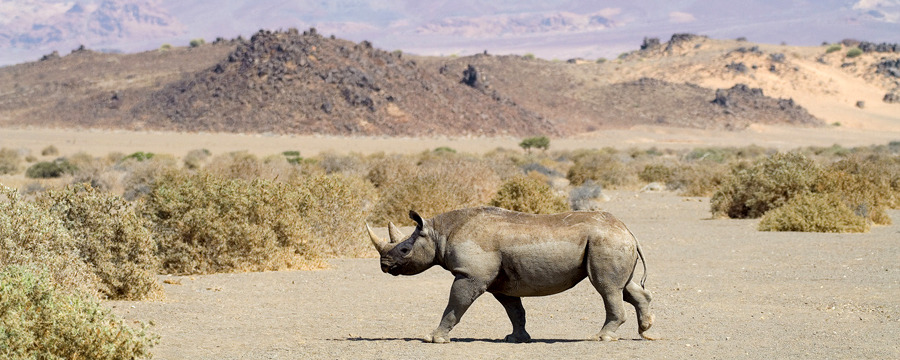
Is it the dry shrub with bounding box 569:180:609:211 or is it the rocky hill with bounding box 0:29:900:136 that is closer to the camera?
the dry shrub with bounding box 569:180:609:211

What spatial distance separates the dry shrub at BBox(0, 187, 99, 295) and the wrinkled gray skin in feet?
9.35

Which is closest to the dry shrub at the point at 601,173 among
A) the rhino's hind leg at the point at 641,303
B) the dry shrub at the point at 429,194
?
the dry shrub at the point at 429,194

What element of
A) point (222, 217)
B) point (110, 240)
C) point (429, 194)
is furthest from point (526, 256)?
point (429, 194)

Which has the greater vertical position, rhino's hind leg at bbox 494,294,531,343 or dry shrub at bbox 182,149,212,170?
rhino's hind leg at bbox 494,294,531,343

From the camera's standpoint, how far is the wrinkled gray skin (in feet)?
26.7

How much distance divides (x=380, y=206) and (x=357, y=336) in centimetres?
1086

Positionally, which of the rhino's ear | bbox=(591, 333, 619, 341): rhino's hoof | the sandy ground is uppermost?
the rhino's ear

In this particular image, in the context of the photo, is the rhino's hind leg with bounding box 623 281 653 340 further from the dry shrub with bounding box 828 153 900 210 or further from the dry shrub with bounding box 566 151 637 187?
the dry shrub with bounding box 566 151 637 187

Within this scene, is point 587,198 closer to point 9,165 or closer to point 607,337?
point 607,337

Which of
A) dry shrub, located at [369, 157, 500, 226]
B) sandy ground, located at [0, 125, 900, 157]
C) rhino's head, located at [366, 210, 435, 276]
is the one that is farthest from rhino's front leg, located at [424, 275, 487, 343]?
sandy ground, located at [0, 125, 900, 157]

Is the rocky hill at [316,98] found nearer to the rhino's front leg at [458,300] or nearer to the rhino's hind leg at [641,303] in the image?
the rhino's front leg at [458,300]

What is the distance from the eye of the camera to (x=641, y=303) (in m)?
8.43

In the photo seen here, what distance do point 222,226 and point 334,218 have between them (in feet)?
8.65

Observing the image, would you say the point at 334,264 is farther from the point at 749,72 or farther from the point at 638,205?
the point at 749,72
